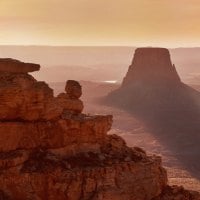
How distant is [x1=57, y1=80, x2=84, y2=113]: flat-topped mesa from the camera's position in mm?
29547

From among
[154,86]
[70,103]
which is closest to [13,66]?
[70,103]

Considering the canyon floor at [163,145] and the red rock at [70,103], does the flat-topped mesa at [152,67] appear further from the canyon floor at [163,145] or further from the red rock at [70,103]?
the red rock at [70,103]

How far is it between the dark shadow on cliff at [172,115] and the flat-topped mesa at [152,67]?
2632 mm

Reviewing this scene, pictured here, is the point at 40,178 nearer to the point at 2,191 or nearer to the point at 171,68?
the point at 2,191

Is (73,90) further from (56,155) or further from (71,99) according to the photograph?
(56,155)


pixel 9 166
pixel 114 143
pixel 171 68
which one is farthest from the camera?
pixel 171 68

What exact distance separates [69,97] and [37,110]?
11.7 feet

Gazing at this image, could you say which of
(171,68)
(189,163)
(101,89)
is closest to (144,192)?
(189,163)

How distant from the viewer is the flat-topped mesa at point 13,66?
27.0 metres

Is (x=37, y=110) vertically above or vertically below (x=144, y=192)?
above

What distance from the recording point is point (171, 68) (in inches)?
5103

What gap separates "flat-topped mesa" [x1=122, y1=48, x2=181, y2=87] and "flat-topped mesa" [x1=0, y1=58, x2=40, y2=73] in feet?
325

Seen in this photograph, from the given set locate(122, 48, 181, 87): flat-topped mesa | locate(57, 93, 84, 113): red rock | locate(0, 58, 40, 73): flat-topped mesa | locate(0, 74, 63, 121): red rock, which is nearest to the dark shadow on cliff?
locate(122, 48, 181, 87): flat-topped mesa

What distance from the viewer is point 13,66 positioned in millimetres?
27312
